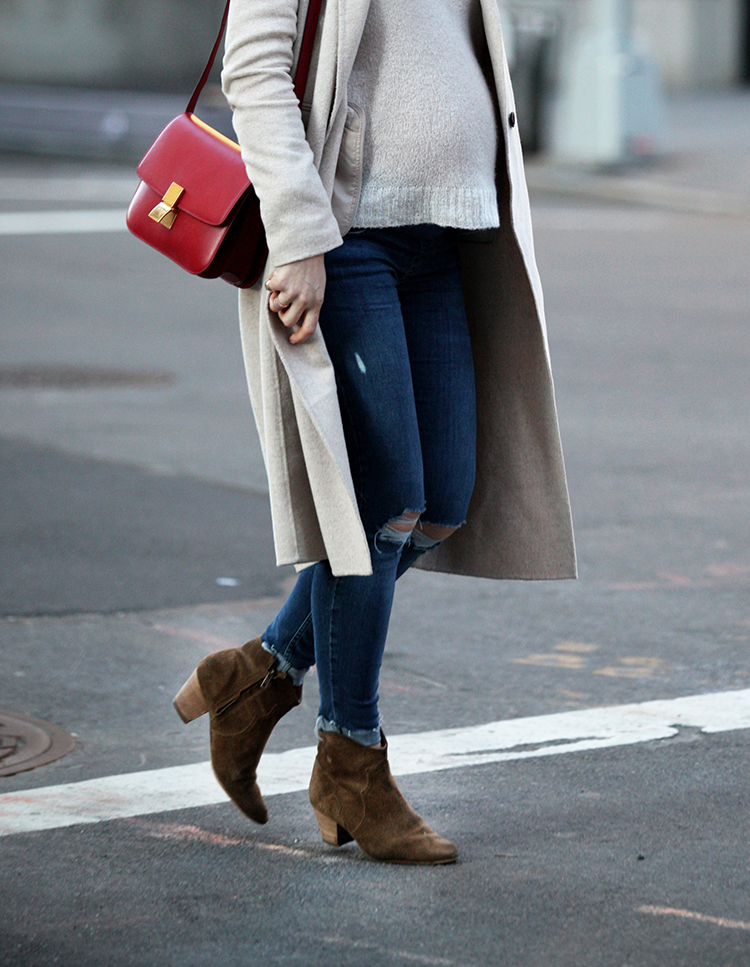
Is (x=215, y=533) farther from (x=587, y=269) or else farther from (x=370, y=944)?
(x=587, y=269)

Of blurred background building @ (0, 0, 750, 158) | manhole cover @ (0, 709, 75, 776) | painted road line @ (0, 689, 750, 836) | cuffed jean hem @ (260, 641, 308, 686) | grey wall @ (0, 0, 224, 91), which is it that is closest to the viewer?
cuffed jean hem @ (260, 641, 308, 686)

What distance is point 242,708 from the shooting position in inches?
145

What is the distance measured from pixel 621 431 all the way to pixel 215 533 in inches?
102

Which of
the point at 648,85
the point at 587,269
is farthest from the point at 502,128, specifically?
the point at 648,85

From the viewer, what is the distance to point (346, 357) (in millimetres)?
3365

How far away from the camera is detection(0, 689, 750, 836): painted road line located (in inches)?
149

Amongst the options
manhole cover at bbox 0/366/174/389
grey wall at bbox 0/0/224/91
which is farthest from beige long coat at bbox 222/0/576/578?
grey wall at bbox 0/0/224/91

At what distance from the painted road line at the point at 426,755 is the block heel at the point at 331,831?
0.34m

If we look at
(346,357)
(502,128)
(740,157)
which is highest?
(502,128)

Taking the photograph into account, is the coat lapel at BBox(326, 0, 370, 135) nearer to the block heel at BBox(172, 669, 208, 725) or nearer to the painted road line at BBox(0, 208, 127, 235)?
the block heel at BBox(172, 669, 208, 725)

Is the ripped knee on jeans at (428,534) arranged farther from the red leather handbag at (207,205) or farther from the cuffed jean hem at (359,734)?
the red leather handbag at (207,205)

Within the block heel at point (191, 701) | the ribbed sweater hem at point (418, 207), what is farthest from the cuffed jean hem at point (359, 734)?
the ribbed sweater hem at point (418, 207)

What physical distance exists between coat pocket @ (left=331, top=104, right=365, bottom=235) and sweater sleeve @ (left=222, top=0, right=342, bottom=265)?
0.21ft

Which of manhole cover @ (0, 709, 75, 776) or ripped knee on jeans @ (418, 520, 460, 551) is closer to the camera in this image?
ripped knee on jeans @ (418, 520, 460, 551)
